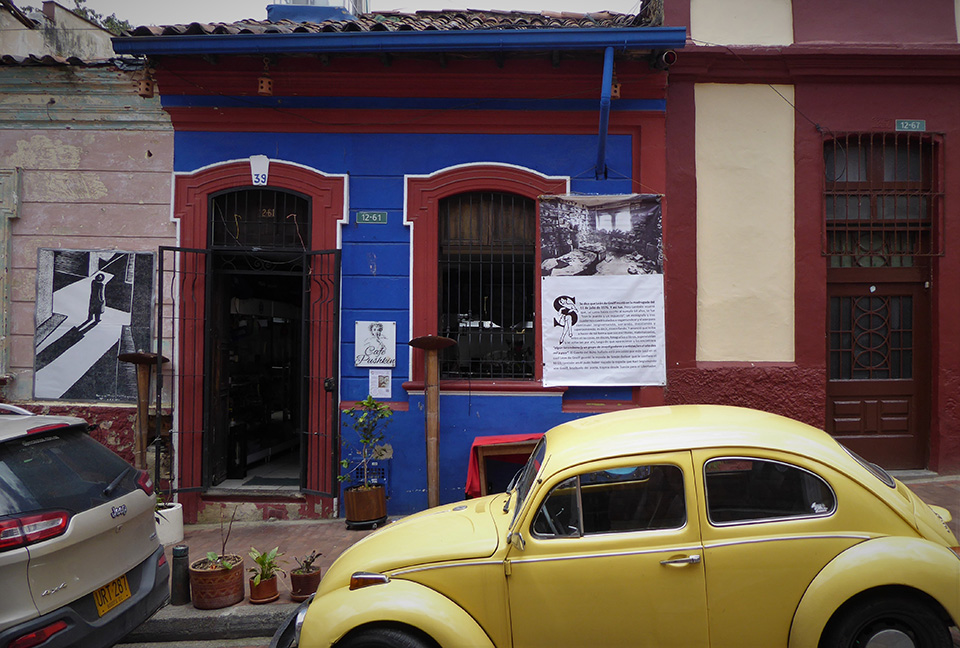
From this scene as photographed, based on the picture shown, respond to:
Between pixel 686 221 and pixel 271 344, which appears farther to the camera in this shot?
pixel 271 344

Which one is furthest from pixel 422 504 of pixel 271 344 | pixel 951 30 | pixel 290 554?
pixel 951 30

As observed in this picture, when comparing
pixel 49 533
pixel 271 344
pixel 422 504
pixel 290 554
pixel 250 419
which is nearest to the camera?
pixel 49 533

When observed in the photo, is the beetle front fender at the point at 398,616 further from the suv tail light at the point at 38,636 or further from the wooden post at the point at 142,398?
the wooden post at the point at 142,398

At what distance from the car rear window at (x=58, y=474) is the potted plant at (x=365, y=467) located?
8.99ft

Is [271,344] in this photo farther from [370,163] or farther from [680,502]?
[680,502]

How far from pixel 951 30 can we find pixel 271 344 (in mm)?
9414

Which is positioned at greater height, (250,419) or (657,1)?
(657,1)

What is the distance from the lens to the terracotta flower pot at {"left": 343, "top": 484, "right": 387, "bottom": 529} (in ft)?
21.6

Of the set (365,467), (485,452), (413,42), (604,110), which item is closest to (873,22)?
(604,110)

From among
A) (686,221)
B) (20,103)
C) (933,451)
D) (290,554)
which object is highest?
(20,103)

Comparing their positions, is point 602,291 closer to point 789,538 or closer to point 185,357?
point 789,538

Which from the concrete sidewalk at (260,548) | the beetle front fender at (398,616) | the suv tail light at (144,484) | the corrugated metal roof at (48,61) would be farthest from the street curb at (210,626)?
the corrugated metal roof at (48,61)

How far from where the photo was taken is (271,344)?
9312mm

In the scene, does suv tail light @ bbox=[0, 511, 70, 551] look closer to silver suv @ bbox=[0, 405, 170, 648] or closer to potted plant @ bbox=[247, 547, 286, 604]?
silver suv @ bbox=[0, 405, 170, 648]
